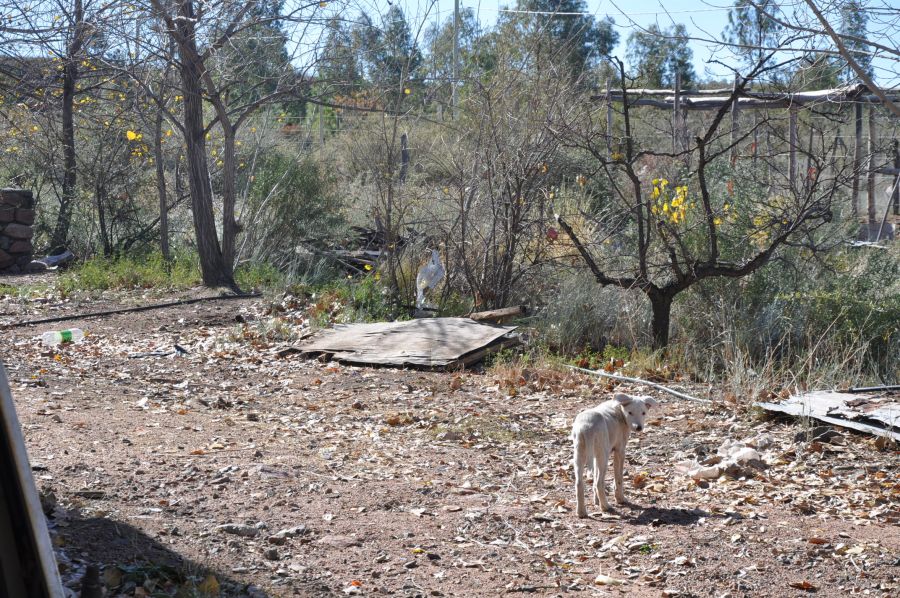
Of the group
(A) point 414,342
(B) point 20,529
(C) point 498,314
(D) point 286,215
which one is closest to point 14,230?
(D) point 286,215

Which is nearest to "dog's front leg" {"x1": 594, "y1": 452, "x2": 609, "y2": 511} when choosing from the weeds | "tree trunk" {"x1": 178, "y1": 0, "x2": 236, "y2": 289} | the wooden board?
the wooden board

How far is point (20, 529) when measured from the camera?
2.29 metres

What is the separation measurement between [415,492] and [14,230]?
1190cm

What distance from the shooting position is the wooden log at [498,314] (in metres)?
9.77

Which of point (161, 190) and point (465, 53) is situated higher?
point (465, 53)

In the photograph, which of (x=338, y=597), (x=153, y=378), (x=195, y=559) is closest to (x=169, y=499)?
(x=195, y=559)

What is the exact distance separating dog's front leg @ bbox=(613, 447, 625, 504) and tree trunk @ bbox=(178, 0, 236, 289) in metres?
8.51

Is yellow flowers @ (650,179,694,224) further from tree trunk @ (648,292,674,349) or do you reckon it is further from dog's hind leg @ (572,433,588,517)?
dog's hind leg @ (572,433,588,517)

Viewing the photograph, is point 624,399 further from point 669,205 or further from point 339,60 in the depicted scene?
point 339,60

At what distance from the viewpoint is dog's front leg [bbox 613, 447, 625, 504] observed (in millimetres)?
4852

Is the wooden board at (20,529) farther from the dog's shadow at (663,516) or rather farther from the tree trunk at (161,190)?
the tree trunk at (161,190)

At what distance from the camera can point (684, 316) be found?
9.45 m

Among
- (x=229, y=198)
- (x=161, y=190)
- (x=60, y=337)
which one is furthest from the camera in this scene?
(x=161, y=190)

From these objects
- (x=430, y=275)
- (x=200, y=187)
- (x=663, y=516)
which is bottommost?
(x=663, y=516)
